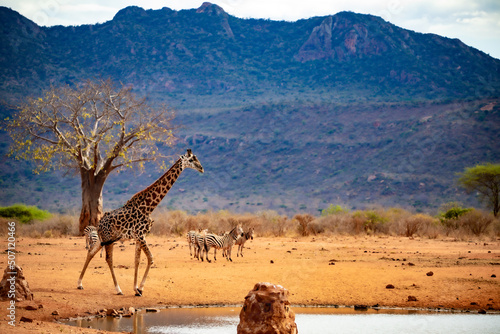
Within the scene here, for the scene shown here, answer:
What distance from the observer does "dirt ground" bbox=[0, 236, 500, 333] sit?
41.0ft

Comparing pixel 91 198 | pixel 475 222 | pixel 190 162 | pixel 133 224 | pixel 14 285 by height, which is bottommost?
pixel 14 285

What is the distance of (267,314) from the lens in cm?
830

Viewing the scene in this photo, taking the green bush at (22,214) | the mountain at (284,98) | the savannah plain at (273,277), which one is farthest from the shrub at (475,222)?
the green bush at (22,214)

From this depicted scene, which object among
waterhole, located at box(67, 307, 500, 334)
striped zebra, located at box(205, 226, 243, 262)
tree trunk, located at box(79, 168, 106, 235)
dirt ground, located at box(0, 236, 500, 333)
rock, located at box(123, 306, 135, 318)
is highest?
tree trunk, located at box(79, 168, 106, 235)

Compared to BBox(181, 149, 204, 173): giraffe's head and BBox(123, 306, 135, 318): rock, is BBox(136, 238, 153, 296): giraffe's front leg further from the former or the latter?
BBox(181, 149, 204, 173): giraffe's head

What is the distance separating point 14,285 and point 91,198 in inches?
641

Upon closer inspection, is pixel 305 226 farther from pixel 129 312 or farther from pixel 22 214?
pixel 129 312

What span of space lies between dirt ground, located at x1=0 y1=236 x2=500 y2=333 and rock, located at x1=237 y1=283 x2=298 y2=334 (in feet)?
9.86

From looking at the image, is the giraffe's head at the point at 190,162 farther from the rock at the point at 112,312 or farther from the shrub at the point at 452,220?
the shrub at the point at 452,220

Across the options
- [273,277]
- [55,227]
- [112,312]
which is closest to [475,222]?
[273,277]

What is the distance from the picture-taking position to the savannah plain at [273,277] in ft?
41.4

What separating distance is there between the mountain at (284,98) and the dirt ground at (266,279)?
36.4 meters

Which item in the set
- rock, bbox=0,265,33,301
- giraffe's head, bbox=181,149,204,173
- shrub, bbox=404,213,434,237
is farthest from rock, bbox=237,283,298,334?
shrub, bbox=404,213,434,237

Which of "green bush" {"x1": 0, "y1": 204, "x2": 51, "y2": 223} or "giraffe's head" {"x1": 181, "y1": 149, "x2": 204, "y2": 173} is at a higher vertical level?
"giraffe's head" {"x1": 181, "y1": 149, "x2": 204, "y2": 173}
